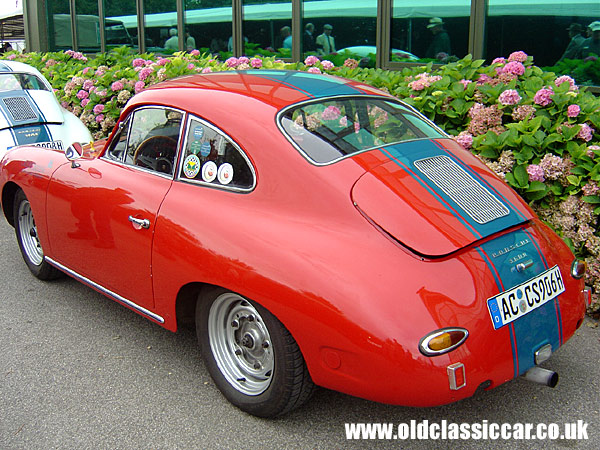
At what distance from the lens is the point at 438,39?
323 inches

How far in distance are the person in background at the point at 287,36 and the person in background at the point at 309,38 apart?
34 cm

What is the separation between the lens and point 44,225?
443 centimetres

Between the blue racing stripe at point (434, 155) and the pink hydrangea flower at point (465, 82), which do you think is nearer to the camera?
the blue racing stripe at point (434, 155)

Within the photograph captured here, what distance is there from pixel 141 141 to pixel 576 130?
10.3 feet

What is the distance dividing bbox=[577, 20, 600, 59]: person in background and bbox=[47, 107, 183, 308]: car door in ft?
17.1

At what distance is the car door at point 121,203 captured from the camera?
3479mm

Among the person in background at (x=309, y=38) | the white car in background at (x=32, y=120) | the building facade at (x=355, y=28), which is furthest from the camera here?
the person in background at (x=309, y=38)

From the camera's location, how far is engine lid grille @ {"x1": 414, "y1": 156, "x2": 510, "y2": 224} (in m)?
2.99

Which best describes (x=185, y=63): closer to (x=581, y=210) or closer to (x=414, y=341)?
(x=581, y=210)

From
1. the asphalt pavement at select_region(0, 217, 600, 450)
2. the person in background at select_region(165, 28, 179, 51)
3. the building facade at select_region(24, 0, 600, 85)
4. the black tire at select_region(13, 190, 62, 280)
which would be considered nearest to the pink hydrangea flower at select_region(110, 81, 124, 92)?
the building facade at select_region(24, 0, 600, 85)

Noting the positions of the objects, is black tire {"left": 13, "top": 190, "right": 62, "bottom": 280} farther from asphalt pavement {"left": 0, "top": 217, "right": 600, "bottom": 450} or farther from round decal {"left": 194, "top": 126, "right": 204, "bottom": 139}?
round decal {"left": 194, "top": 126, "right": 204, "bottom": 139}

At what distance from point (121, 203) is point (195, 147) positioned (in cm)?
59

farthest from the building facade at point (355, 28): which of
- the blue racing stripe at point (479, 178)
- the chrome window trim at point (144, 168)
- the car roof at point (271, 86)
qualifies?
the chrome window trim at point (144, 168)

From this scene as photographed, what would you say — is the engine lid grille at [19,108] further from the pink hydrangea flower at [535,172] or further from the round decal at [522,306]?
the round decal at [522,306]
